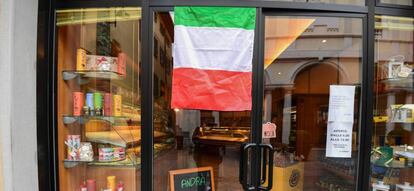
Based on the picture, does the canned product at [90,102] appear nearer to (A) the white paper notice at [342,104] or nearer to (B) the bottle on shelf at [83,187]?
(B) the bottle on shelf at [83,187]

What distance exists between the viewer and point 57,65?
2439 millimetres

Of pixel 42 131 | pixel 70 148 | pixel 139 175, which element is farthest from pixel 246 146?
pixel 42 131

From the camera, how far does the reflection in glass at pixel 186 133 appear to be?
2428mm

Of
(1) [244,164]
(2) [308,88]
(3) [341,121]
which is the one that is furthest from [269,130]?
(2) [308,88]

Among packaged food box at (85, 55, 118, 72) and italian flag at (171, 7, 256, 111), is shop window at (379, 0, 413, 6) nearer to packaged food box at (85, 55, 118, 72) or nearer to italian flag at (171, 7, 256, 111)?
italian flag at (171, 7, 256, 111)

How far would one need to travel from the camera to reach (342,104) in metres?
2.51

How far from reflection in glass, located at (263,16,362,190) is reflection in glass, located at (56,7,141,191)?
141cm

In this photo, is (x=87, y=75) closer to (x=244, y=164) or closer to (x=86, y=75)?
(x=86, y=75)

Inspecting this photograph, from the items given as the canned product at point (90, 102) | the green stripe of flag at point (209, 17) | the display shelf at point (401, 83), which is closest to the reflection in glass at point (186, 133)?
the green stripe of flag at point (209, 17)

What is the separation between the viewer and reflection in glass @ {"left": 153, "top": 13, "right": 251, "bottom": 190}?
7.97 feet

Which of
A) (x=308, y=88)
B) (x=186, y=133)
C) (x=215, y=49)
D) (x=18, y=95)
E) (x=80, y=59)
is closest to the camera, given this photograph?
(x=18, y=95)

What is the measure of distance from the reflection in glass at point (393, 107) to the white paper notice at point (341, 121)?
34cm

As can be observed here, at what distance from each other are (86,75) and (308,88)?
2857mm

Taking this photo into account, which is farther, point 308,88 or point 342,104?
point 308,88
